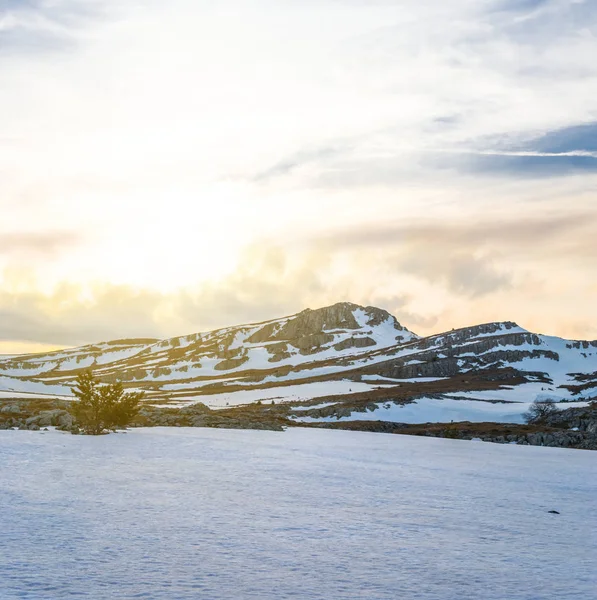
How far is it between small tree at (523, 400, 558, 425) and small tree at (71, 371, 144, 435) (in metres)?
59.9

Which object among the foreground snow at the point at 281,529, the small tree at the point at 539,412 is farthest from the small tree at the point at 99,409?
the small tree at the point at 539,412

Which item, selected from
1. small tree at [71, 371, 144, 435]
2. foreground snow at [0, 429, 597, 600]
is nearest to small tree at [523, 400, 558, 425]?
small tree at [71, 371, 144, 435]

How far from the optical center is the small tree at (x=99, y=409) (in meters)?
58.9

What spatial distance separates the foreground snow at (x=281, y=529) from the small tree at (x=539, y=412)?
6402cm

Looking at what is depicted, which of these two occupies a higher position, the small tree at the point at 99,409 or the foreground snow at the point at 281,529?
the small tree at the point at 99,409

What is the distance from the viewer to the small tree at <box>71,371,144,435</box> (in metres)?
58.9

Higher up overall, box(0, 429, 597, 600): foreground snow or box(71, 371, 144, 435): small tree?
box(71, 371, 144, 435): small tree

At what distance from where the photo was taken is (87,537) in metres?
18.0

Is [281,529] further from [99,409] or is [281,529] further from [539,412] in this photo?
[539,412]

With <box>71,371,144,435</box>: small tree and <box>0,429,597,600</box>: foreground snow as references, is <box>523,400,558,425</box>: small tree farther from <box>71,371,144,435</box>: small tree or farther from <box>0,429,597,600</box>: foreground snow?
<box>0,429,597,600</box>: foreground snow

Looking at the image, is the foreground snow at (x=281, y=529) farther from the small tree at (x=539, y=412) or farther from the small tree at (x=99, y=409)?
the small tree at (x=539, y=412)

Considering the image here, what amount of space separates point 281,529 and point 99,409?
45126 millimetres

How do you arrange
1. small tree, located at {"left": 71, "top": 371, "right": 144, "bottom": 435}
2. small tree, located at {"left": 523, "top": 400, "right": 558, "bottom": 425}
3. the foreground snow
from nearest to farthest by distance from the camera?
the foreground snow
small tree, located at {"left": 71, "top": 371, "right": 144, "bottom": 435}
small tree, located at {"left": 523, "top": 400, "right": 558, "bottom": 425}

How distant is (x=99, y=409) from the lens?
61.9m
